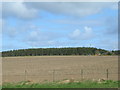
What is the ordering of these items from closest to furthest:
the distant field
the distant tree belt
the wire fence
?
the wire fence
the distant field
the distant tree belt

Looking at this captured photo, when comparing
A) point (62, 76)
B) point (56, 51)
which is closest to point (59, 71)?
point (62, 76)

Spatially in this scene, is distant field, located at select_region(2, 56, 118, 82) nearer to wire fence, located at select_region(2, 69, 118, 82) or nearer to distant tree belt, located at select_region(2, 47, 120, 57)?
wire fence, located at select_region(2, 69, 118, 82)

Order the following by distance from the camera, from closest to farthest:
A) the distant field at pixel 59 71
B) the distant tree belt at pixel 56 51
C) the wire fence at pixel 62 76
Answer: the wire fence at pixel 62 76 → the distant field at pixel 59 71 → the distant tree belt at pixel 56 51

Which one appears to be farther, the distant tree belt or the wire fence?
the distant tree belt

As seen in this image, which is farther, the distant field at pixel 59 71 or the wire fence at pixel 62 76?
the distant field at pixel 59 71

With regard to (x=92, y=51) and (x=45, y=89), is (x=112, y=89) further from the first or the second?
(x=92, y=51)

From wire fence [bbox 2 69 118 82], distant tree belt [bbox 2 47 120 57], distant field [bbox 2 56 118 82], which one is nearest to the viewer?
wire fence [bbox 2 69 118 82]

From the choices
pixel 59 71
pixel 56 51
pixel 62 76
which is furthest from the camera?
pixel 56 51

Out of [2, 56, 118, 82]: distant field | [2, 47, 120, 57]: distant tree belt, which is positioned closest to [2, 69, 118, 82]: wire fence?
[2, 56, 118, 82]: distant field

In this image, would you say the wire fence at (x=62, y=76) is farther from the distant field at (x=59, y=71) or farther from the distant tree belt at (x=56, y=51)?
the distant tree belt at (x=56, y=51)

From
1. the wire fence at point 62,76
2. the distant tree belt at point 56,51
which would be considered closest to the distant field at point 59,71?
the wire fence at point 62,76

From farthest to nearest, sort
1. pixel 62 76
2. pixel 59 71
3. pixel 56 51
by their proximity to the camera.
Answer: pixel 56 51, pixel 59 71, pixel 62 76

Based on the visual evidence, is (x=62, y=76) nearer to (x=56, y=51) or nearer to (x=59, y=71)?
(x=59, y=71)

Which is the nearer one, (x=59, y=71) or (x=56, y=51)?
(x=59, y=71)
